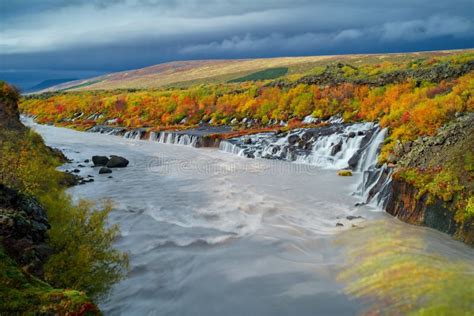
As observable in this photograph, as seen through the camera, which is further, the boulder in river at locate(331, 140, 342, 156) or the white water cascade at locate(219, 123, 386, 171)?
the boulder in river at locate(331, 140, 342, 156)

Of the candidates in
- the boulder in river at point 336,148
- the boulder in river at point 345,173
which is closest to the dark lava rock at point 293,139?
the boulder in river at point 336,148

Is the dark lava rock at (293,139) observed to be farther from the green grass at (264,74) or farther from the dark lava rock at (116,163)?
the green grass at (264,74)

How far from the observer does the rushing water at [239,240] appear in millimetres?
11195

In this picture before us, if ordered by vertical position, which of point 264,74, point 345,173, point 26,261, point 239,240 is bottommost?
point 239,240

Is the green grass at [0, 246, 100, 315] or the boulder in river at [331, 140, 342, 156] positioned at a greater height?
the green grass at [0, 246, 100, 315]

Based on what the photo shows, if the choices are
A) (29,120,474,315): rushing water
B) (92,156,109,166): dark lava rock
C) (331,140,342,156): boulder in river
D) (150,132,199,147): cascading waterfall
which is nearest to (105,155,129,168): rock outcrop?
(92,156,109,166): dark lava rock

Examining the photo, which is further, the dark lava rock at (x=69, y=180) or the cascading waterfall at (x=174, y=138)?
the cascading waterfall at (x=174, y=138)

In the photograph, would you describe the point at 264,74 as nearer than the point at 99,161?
No

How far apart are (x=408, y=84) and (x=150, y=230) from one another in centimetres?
3287

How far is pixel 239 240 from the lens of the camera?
16.0 metres

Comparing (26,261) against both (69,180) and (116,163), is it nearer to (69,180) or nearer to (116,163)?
(69,180)

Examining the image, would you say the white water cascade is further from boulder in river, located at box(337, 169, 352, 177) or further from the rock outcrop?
the rock outcrop

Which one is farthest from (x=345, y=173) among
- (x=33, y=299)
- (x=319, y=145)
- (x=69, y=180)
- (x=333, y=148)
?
(x=33, y=299)

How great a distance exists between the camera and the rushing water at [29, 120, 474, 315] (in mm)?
11195
